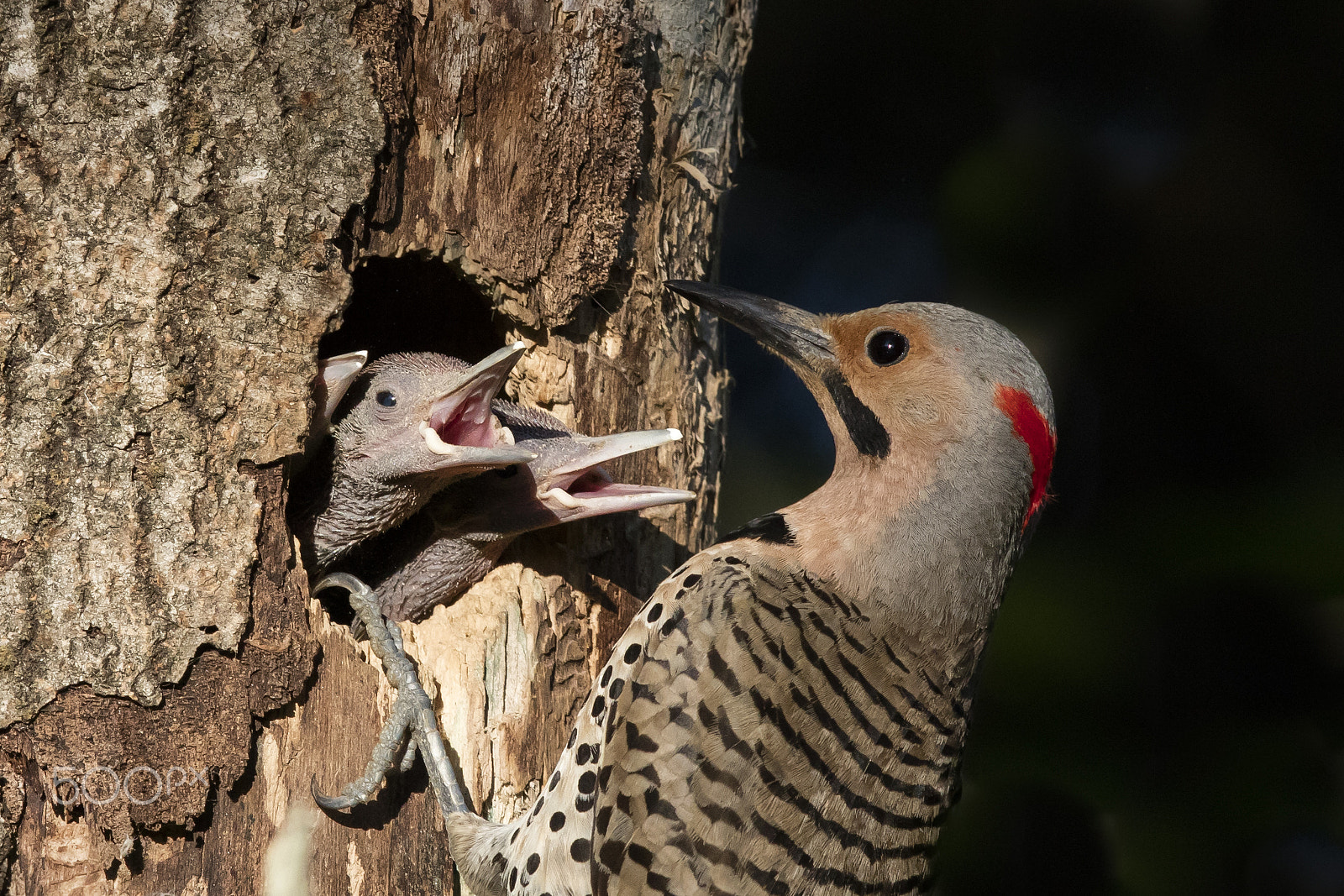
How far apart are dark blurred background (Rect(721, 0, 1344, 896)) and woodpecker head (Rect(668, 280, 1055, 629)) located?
113cm

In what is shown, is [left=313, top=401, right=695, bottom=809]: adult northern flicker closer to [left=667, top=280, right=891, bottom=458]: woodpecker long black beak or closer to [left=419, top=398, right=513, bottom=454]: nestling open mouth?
[left=419, top=398, right=513, bottom=454]: nestling open mouth

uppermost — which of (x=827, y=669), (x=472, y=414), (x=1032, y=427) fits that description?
(x=1032, y=427)

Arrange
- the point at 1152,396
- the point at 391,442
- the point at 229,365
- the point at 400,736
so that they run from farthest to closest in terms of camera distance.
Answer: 1. the point at 1152,396
2. the point at 391,442
3. the point at 400,736
4. the point at 229,365

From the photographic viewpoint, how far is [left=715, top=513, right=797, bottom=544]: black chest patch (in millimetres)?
2619

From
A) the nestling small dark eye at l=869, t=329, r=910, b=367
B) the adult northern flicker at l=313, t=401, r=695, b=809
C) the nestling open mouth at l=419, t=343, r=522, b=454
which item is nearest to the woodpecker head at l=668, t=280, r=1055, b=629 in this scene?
the nestling small dark eye at l=869, t=329, r=910, b=367

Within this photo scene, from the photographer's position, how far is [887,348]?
266 cm

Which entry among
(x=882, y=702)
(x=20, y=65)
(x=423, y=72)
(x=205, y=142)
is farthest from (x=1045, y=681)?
(x=20, y=65)

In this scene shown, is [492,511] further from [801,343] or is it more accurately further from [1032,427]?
[1032,427]

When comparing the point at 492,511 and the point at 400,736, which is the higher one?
the point at 492,511

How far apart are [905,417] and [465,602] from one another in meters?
1.22

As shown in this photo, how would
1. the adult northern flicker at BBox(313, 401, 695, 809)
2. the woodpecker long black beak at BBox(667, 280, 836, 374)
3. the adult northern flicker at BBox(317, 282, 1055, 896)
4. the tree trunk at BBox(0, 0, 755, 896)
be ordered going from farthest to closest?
1. the woodpecker long black beak at BBox(667, 280, 836, 374)
2. the adult northern flicker at BBox(313, 401, 695, 809)
3. the adult northern flicker at BBox(317, 282, 1055, 896)
4. the tree trunk at BBox(0, 0, 755, 896)

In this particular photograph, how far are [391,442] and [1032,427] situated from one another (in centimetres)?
154

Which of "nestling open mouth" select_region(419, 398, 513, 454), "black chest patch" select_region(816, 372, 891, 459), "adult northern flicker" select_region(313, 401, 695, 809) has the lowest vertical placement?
"adult northern flicker" select_region(313, 401, 695, 809)

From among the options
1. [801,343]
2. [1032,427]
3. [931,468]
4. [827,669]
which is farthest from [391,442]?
[1032,427]
